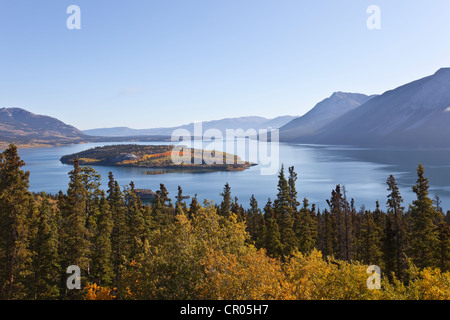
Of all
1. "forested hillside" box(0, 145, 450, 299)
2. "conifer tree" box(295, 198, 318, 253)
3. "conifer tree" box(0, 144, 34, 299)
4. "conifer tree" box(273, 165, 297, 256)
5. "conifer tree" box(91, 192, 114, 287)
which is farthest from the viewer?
"conifer tree" box(295, 198, 318, 253)

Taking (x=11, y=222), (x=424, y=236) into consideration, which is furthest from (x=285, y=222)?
(x=11, y=222)

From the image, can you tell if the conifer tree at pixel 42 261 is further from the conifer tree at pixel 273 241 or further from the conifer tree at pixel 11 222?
the conifer tree at pixel 273 241

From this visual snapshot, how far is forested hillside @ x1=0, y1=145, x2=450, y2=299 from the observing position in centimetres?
2247

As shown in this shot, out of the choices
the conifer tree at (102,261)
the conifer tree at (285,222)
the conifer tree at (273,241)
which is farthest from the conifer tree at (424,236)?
the conifer tree at (102,261)

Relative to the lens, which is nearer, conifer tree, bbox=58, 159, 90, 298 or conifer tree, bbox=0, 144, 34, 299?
conifer tree, bbox=0, 144, 34, 299

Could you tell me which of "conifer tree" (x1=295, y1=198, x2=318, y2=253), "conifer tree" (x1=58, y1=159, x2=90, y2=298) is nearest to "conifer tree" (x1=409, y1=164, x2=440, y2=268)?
"conifer tree" (x1=295, y1=198, x2=318, y2=253)

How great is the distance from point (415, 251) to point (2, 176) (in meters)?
53.4

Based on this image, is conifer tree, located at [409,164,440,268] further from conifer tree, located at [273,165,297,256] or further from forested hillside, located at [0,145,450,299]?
conifer tree, located at [273,165,297,256]
